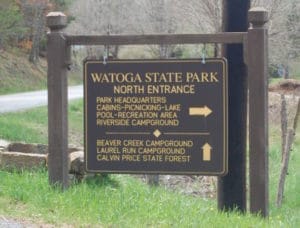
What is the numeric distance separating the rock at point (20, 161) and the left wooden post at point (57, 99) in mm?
1286

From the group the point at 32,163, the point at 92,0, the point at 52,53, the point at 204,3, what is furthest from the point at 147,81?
the point at 92,0

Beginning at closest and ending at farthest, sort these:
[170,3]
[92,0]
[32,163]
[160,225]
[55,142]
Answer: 1. [160,225]
2. [55,142]
3. [32,163]
4. [170,3]
5. [92,0]

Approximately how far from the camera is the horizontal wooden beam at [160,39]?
7.79m

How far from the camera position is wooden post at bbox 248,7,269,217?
25.2ft

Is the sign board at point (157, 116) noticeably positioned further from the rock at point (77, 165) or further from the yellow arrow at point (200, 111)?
the rock at point (77, 165)

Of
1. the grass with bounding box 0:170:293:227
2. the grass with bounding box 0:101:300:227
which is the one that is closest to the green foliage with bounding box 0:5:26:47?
the grass with bounding box 0:101:300:227

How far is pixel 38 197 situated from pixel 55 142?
2.85ft

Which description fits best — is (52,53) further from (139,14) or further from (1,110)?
(139,14)

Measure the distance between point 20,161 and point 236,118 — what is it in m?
3.01

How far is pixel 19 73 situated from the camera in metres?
49.4

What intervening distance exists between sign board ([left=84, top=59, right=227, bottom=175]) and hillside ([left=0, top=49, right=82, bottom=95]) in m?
33.9

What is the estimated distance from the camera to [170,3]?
26.2 m

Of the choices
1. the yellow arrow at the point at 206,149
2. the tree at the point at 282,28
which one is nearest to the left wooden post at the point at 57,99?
the yellow arrow at the point at 206,149

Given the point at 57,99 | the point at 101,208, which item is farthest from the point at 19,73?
the point at 101,208
